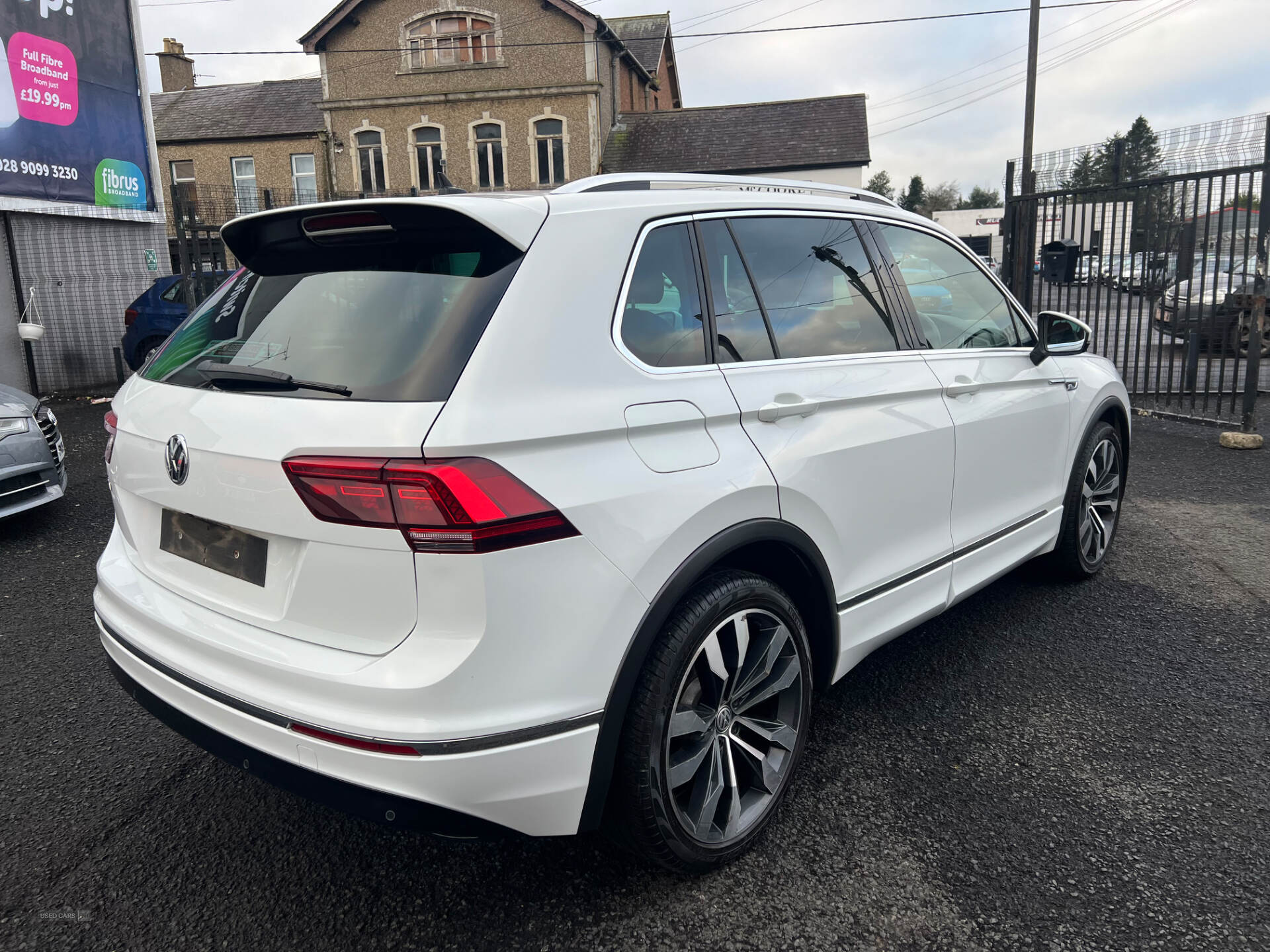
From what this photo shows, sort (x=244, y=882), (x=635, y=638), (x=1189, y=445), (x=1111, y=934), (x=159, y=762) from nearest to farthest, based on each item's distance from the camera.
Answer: (x=635, y=638) < (x=1111, y=934) < (x=244, y=882) < (x=159, y=762) < (x=1189, y=445)

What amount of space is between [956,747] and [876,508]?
2.89 feet

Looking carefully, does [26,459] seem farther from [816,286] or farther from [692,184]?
[816,286]

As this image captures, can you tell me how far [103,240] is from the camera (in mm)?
12406

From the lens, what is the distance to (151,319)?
1195 cm

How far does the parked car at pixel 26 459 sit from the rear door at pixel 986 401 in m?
4.91

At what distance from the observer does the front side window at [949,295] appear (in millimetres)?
3248

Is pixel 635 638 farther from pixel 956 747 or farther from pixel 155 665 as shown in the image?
pixel 956 747

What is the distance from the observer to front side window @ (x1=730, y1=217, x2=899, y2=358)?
104 inches

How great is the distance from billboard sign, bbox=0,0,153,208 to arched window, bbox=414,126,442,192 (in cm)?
1916

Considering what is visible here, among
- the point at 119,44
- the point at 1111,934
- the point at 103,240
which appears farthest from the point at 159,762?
the point at 119,44

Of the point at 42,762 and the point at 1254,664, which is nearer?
the point at 42,762

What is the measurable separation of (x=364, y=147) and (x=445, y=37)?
4699 millimetres

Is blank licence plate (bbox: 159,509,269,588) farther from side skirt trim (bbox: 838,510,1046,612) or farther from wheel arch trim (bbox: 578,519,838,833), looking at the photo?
side skirt trim (bbox: 838,510,1046,612)

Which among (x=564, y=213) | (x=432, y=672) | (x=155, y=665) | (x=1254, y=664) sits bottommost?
(x=1254, y=664)
